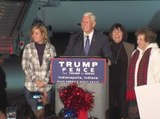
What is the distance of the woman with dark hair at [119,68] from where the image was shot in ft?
21.7

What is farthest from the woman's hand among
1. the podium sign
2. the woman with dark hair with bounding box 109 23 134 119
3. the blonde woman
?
the woman with dark hair with bounding box 109 23 134 119

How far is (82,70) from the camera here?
214 inches

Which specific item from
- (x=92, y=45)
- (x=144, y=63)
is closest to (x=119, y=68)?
(x=144, y=63)

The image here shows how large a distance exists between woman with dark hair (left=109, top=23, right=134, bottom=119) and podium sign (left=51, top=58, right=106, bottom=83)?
3.88 feet

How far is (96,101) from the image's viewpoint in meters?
5.53

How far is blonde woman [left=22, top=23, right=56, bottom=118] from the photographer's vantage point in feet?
20.0

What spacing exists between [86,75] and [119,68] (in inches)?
51.8

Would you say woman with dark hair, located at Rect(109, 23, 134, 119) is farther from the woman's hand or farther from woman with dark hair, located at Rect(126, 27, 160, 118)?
the woman's hand

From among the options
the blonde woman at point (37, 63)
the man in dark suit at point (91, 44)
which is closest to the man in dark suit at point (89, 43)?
the man in dark suit at point (91, 44)

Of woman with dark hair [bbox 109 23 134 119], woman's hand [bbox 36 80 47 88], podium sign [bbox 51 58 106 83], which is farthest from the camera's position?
woman with dark hair [bbox 109 23 134 119]

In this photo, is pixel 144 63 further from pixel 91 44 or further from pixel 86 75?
pixel 86 75

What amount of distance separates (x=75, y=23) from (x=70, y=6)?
69 centimetres

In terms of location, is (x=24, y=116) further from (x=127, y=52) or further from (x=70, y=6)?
(x=70, y=6)

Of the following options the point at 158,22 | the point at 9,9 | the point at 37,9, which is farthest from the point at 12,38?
the point at 158,22
